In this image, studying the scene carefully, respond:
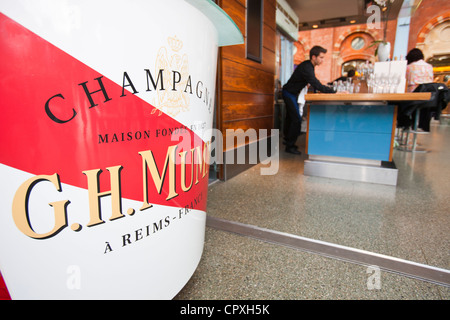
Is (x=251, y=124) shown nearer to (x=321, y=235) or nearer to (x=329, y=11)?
(x=321, y=235)

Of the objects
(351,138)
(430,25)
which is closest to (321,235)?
(351,138)

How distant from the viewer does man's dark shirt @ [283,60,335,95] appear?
11.6 feet

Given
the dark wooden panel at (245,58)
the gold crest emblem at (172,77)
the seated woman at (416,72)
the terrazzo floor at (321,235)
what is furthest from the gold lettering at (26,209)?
the seated woman at (416,72)

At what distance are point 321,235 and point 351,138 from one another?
1.56 meters

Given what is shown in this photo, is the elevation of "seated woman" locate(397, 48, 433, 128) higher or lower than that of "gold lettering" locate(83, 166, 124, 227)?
higher

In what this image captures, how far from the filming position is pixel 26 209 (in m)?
0.53

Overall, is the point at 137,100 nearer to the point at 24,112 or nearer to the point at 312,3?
the point at 24,112

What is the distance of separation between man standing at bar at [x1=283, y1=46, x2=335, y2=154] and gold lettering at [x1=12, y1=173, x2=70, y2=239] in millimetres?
3520

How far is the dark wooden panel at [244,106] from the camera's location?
272 centimetres

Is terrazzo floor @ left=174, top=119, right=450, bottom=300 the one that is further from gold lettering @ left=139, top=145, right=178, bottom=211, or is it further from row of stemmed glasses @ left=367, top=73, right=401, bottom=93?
row of stemmed glasses @ left=367, top=73, right=401, bottom=93

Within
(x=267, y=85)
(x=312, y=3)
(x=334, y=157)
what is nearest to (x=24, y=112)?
(x=334, y=157)

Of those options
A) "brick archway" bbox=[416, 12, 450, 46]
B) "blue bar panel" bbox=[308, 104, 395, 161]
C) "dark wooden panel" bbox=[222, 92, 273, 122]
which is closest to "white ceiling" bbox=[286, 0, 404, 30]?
"dark wooden panel" bbox=[222, 92, 273, 122]

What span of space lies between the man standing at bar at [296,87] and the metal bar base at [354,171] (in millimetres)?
1260

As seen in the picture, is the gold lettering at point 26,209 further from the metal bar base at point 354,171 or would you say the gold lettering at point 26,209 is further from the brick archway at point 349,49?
the brick archway at point 349,49
